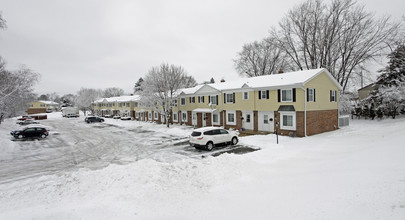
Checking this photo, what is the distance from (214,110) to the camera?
94.8ft

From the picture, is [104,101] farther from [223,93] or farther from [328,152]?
[328,152]

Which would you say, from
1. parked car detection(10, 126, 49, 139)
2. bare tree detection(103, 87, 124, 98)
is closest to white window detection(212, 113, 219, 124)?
parked car detection(10, 126, 49, 139)

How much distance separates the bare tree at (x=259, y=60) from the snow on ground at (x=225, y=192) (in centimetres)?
3489

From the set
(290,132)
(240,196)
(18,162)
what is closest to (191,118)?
(290,132)

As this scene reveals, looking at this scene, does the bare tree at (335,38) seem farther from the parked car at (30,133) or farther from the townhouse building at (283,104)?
the parked car at (30,133)

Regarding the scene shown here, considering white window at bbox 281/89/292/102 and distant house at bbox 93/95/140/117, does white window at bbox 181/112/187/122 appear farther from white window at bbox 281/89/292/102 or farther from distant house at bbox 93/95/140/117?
white window at bbox 281/89/292/102

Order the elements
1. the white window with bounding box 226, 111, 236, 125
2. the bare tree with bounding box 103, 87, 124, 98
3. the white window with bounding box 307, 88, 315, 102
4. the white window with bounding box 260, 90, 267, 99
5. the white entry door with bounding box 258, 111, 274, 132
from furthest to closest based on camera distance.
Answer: the bare tree with bounding box 103, 87, 124, 98 < the white window with bounding box 226, 111, 236, 125 < the white window with bounding box 260, 90, 267, 99 < the white entry door with bounding box 258, 111, 274, 132 < the white window with bounding box 307, 88, 315, 102

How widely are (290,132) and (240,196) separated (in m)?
15.8

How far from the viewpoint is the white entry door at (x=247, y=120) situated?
2495 cm

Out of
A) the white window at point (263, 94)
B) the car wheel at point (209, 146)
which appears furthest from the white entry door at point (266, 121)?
the car wheel at point (209, 146)

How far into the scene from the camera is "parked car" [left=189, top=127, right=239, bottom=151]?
1603cm

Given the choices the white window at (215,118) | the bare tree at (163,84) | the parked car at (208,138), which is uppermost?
the bare tree at (163,84)

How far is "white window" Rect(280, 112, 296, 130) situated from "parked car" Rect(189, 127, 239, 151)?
755 cm

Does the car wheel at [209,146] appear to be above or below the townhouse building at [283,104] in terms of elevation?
below
